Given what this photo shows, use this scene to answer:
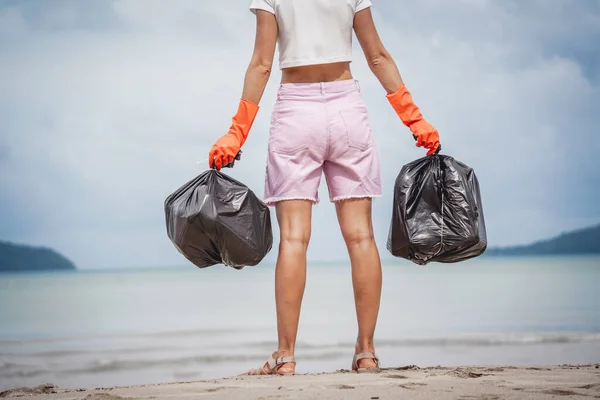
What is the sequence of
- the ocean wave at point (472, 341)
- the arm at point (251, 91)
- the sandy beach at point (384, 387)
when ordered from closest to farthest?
1. the sandy beach at point (384, 387)
2. the arm at point (251, 91)
3. the ocean wave at point (472, 341)

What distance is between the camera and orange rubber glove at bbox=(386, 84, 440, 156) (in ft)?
8.45

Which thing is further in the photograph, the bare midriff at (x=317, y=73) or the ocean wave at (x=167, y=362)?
the ocean wave at (x=167, y=362)

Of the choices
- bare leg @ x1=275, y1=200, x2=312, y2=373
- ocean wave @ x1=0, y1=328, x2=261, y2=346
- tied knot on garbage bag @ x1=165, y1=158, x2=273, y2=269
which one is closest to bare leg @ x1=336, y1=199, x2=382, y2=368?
bare leg @ x1=275, y1=200, x2=312, y2=373

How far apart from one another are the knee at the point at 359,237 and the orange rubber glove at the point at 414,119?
36cm

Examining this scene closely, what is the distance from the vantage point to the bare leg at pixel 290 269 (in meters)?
2.39

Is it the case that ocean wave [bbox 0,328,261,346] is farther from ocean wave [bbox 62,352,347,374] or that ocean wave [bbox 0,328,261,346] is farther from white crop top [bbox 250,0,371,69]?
white crop top [bbox 250,0,371,69]

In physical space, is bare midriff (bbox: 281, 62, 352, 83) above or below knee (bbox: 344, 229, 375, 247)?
above

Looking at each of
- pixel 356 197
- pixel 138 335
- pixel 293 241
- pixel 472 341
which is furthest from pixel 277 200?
pixel 138 335

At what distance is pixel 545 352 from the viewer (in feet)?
12.7

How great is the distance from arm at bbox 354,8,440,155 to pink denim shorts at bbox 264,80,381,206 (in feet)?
0.43

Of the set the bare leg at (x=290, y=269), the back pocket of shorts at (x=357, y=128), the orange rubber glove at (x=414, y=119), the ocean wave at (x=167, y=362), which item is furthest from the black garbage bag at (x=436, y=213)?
the ocean wave at (x=167, y=362)

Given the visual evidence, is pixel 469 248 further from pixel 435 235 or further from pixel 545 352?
pixel 545 352

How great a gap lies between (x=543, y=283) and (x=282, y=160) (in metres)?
6.51

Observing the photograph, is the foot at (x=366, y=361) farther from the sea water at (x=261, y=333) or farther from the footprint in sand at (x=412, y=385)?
the sea water at (x=261, y=333)
